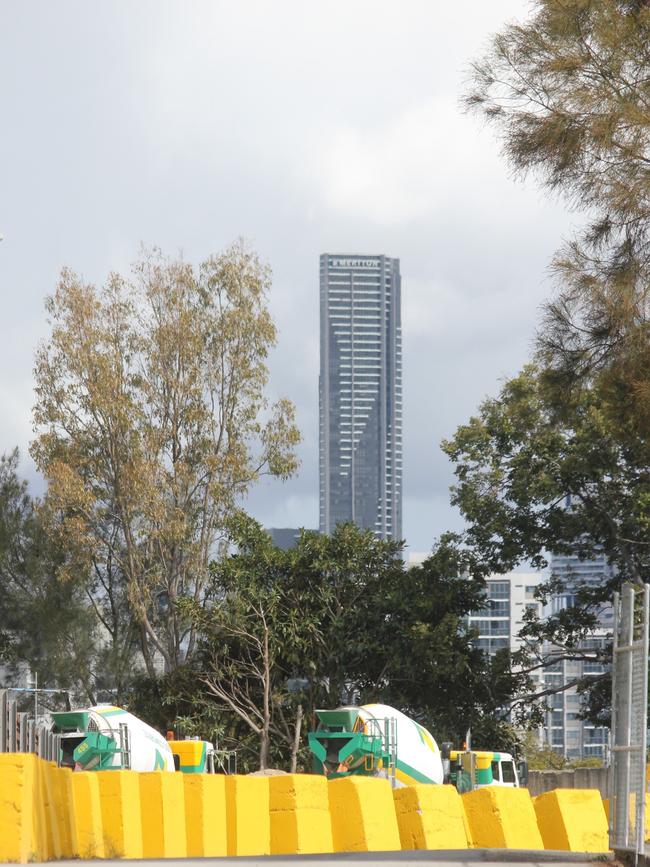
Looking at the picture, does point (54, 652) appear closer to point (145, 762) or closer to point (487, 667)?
point (487, 667)

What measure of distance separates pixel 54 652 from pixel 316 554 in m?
14.1

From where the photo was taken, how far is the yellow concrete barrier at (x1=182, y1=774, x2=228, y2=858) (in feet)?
49.8

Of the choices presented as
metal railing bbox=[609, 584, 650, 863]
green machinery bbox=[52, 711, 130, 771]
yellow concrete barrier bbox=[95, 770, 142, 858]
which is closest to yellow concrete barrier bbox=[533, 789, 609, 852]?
metal railing bbox=[609, 584, 650, 863]

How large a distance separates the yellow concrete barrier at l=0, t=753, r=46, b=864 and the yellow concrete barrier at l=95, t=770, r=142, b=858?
7.74ft

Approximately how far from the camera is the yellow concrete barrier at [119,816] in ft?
45.5

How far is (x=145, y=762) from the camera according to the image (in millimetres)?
31453

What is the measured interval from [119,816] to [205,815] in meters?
1.59

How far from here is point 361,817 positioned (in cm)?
1478

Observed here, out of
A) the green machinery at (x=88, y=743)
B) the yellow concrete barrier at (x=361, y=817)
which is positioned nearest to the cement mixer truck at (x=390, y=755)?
the green machinery at (x=88, y=743)

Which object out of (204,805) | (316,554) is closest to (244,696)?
(316,554)

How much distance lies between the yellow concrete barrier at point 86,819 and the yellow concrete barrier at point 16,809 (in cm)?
201

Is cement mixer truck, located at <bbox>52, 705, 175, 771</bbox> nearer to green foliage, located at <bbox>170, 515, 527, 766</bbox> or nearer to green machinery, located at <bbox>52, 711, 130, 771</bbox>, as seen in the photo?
green machinery, located at <bbox>52, 711, 130, 771</bbox>

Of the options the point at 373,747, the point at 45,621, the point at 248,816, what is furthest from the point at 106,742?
the point at 45,621

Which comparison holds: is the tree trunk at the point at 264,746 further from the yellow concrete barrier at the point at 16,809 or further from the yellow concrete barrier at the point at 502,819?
the yellow concrete barrier at the point at 16,809
